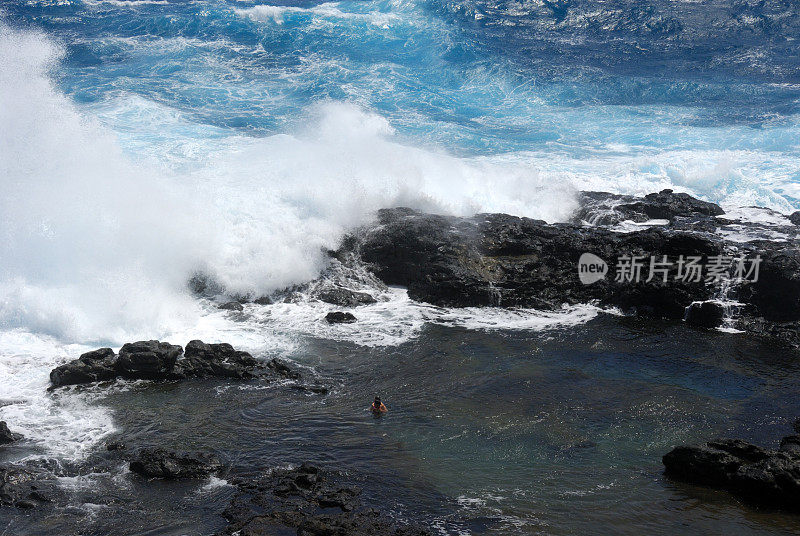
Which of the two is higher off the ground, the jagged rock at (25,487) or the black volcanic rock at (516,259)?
the black volcanic rock at (516,259)

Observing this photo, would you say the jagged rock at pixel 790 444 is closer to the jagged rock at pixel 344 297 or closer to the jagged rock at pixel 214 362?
the jagged rock at pixel 214 362

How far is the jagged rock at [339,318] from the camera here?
17422mm

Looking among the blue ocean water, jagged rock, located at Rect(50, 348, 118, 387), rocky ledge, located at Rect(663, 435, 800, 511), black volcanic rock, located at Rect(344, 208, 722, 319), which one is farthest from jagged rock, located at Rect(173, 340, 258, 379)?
the blue ocean water

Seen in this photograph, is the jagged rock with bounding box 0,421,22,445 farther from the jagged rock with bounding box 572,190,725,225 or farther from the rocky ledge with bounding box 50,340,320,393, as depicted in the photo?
the jagged rock with bounding box 572,190,725,225

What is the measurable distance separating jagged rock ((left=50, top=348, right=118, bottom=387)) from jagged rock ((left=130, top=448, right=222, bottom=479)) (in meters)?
3.53

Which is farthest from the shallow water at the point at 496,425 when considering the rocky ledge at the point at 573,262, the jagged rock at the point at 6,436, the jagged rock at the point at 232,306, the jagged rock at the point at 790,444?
the jagged rock at the point at 232,306

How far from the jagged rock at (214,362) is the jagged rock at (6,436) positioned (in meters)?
3.21

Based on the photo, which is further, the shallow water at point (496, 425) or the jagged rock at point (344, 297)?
the jagged rock at point (344, 297)

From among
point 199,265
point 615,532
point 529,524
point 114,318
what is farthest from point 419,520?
point 199,265

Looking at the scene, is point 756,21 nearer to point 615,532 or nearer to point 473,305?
point 473,305

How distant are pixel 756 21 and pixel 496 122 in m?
20.8

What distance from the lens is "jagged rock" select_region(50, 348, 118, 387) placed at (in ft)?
46.8

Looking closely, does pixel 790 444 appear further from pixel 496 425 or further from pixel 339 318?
pixel 339 318

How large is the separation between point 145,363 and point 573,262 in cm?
1076
